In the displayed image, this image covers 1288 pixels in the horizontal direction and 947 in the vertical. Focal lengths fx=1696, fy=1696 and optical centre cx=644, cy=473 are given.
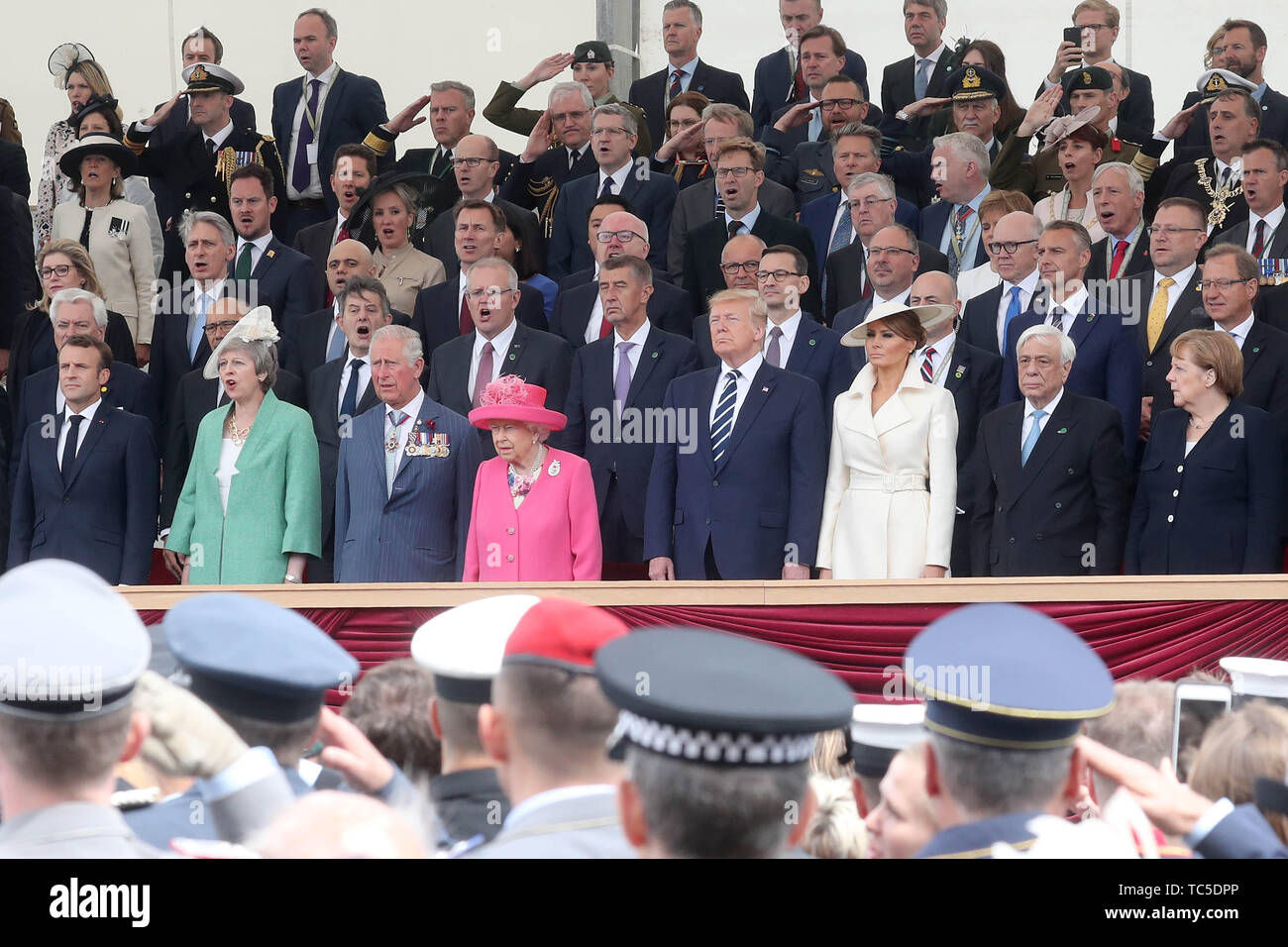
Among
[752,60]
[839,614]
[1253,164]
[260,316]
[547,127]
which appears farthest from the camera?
[752,60]

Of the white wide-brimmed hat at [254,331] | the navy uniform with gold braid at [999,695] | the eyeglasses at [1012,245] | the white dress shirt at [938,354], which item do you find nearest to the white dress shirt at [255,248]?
→ the white wide-brimmed hat at [254,331]

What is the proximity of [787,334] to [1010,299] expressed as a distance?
889mm

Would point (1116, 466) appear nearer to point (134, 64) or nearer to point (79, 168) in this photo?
point (79, 168)

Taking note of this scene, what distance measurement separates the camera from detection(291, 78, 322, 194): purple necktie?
838 centimetres

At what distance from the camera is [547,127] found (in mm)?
8344

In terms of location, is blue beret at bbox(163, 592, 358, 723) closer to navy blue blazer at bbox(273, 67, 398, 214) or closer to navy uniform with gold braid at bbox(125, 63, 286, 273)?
navy uniform with gold braid at bbox(125, 63, 286, 273)

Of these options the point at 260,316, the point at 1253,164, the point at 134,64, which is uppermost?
the point at 134,64

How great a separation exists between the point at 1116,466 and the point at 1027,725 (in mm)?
3916

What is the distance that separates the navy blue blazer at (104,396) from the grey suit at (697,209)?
7.33 feet

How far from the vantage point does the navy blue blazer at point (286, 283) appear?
721cm

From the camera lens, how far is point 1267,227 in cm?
649

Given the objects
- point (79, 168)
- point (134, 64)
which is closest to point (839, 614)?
point (79, 168)

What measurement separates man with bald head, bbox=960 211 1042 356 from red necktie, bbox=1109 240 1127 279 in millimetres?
432

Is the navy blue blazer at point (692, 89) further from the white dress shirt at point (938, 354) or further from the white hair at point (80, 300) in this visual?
the white hair at point (80, 300)
